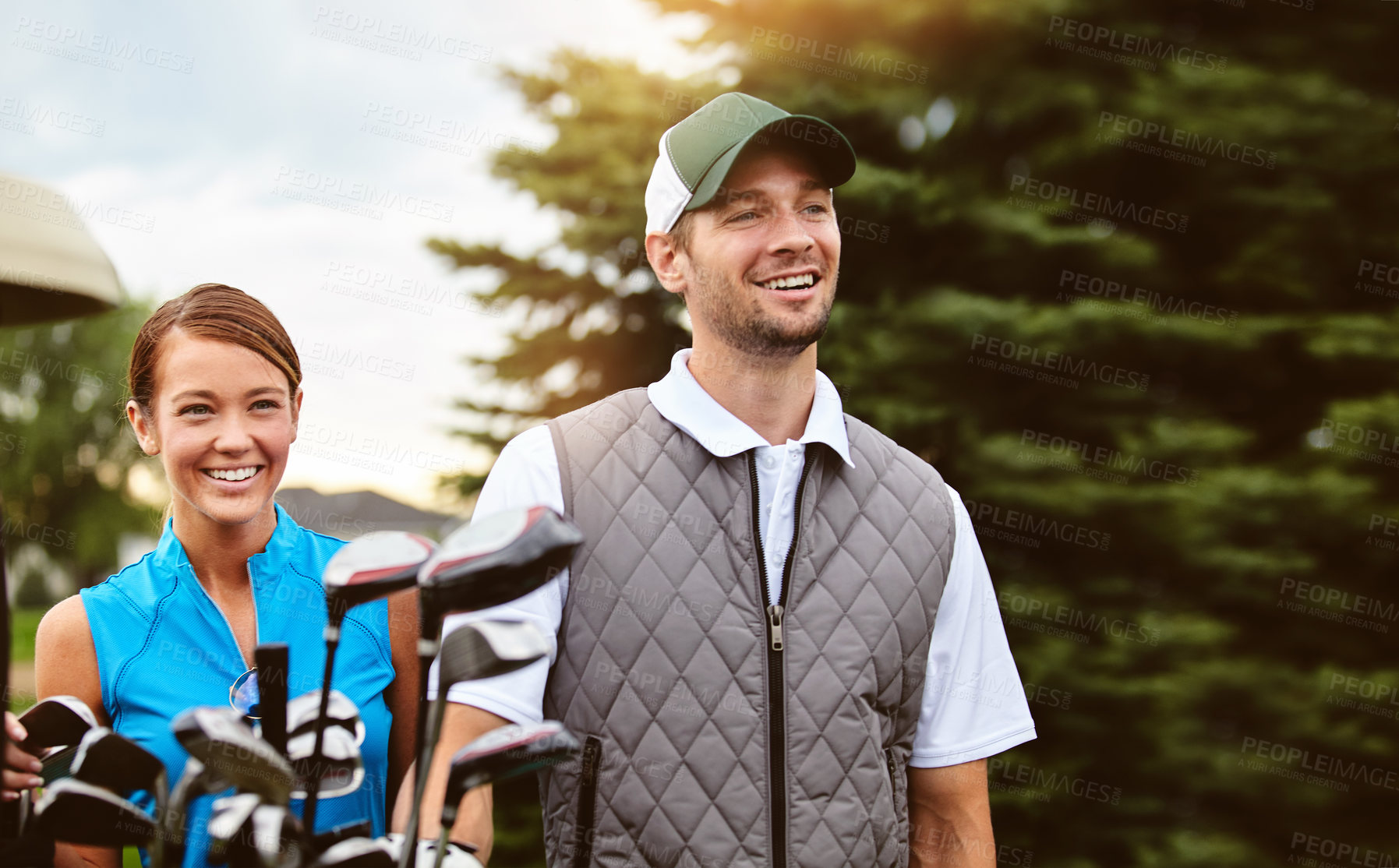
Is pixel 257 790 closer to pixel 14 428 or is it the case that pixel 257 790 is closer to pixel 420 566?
pixel 420 566

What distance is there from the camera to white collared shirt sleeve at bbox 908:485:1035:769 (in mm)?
2285

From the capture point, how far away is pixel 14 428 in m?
32.5

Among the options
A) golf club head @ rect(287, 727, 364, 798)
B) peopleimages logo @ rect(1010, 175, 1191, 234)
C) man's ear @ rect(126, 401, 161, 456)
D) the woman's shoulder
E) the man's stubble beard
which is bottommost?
golf club head @ rect(287, 727, 364, 798)

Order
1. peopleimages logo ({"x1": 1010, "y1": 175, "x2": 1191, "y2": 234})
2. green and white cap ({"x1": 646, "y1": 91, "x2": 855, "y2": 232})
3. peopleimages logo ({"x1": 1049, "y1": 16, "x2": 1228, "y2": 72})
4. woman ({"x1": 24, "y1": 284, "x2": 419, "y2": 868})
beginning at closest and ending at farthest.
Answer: woman ({"x1": 24, "y1": 284, "x2": 419, "y2": 868}) < green and white cap ({"x1": 646, "y1": 91, "x2": 855, "y2": 232}) < peopleimages logo ({"x1": 1049, "y1": 16, "x2": 1228, "y2": 72}) < peopleimages logo ({"x1": 1010, "y1": 175, "x2": 1191, "y2": 234})

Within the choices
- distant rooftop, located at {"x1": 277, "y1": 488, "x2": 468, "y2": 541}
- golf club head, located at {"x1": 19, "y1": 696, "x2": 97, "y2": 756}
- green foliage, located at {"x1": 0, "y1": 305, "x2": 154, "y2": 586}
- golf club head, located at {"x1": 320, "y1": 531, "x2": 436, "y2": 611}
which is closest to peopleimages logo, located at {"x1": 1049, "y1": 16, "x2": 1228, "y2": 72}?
distant rooftop, located at {"x1": 277, "y1": 488, "x2": 468, "y2": 541}

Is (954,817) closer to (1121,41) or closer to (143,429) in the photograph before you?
(143,429)

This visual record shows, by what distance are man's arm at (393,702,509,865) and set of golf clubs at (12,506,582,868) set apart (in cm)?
29

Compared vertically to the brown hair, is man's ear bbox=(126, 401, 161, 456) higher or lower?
lower

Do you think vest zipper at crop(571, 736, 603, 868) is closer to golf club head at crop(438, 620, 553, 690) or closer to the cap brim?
golf club head at crop(438, 620, 553, 690)

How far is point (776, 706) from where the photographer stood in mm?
2062

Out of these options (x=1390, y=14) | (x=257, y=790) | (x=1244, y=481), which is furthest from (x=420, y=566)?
(x=1390, y=14)

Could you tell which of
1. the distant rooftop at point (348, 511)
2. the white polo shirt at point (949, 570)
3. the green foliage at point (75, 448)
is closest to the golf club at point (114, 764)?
the white polo shirt at point (949, 570)

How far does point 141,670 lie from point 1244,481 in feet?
20.5

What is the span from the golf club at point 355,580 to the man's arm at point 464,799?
361 mm
